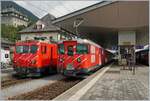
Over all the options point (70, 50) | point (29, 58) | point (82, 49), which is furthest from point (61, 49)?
point (29, 58)

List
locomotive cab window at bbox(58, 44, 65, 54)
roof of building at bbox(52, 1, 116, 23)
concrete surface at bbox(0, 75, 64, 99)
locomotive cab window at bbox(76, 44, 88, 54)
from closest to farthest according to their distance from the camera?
concrete surface at bbox(0, 75, 64, 99) < locomotive cab window at bbox(76, 44, 88, 54) < locomotive cab window at bbox(58, 44, 65, 54) < roof of building at bbox(52, 1, 116, 23)

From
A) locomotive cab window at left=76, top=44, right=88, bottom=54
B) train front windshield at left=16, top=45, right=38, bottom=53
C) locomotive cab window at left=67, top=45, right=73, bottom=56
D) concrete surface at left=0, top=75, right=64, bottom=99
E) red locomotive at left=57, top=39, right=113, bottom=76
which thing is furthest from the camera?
train front windshield at left=16, top=45, right=38, bottom=53

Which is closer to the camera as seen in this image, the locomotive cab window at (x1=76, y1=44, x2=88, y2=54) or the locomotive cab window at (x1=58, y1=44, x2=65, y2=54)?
the locomotive cab window at (x1=76, y1=44, x2=88, y2=54)

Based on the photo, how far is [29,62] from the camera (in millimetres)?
20641

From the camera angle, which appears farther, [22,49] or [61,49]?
[22,49]

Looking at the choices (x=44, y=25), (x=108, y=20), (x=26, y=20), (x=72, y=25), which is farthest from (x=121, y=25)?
(x=26, y=20)

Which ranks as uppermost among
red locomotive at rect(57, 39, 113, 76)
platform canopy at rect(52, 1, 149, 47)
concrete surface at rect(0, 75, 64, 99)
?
platform canopy at rect(52, 1, 149, 47)

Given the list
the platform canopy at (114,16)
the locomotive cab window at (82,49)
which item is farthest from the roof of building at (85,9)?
the locomotive cab window at (82,49)

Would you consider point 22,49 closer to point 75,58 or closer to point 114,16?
point 75,58

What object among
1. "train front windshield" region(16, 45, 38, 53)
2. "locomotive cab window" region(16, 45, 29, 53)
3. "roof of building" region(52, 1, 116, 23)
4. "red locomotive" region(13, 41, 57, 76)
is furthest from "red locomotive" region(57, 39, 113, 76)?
"roof of building" region(52, 1, 116, 23)

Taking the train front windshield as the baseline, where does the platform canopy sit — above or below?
above

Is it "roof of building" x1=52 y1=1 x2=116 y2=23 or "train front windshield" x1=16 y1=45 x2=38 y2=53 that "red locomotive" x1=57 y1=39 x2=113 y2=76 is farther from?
"roof of building" x1=52 y1=1 x2=116 y2=23

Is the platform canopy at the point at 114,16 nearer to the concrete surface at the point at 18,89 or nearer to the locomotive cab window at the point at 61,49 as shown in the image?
the locomotive cab window at the point at 61,49

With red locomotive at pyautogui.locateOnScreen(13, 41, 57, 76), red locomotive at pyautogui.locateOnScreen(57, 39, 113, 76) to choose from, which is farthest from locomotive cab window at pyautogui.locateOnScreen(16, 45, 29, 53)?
red locomotive at pyautogui.locateOnScreen(57, 39, 113, 76)
